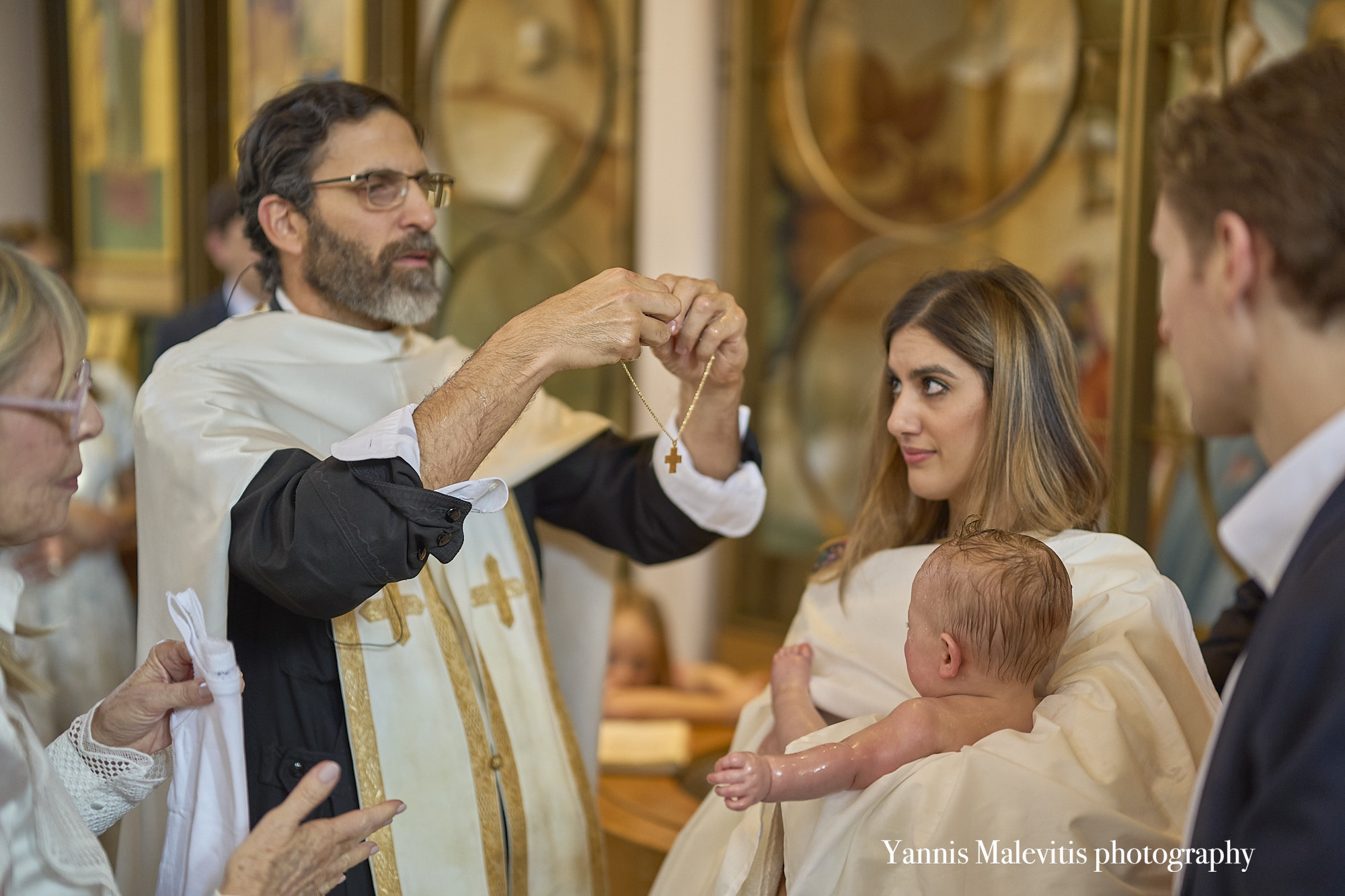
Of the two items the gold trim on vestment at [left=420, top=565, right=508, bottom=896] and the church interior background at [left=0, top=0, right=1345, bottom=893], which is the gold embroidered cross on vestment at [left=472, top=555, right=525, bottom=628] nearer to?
the gold trim on vestment at [left=420, top=565, right=508, bottom=896]

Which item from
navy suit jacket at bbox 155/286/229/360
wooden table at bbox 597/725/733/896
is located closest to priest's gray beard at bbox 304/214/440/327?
wooden table at bbox 597/725/733/896

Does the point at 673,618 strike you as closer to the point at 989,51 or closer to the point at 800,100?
the point at 800,100

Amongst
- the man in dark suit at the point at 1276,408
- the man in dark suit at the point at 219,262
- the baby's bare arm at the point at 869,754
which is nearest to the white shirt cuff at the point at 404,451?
the baby's bare arm at the point at 869,754

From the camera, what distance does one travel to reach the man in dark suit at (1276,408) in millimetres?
1153

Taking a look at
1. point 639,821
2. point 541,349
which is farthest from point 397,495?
point 639,821

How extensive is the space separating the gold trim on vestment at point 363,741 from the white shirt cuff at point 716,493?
0.73 m

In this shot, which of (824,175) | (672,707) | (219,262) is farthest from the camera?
(219,262)

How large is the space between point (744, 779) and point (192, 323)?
12.7 feet

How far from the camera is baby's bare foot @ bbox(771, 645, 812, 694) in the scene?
7.23 ft

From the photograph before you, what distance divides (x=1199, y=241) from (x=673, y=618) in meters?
3.99

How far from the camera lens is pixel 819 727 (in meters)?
2.08

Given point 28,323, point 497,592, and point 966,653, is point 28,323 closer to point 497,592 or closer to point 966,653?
point 497,592

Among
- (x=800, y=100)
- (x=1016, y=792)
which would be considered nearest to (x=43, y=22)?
(x=800, y=100)

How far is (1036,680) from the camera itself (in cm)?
199
